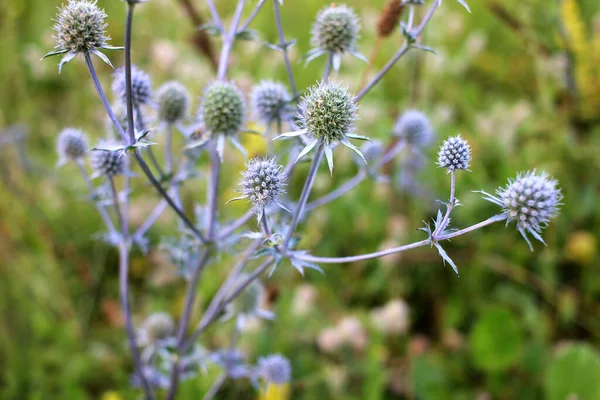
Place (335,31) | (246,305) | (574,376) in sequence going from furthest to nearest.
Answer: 1. (574,376)
2. (246,305)
3. (335,31)

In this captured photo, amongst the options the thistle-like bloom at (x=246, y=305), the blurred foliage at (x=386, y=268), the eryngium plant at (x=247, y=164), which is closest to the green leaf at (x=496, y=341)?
the blurred foliage at (x=386, y=268)

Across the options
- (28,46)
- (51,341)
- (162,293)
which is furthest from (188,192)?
(28,46)

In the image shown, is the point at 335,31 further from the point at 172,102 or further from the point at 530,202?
the point at 530,202

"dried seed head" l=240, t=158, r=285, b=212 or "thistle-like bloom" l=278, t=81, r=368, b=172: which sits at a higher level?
"thistle-like bloom" l=278, t=81, r=368, b=172

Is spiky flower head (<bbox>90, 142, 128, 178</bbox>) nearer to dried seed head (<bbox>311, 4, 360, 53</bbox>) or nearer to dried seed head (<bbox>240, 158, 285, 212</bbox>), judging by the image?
dried seed head (<bbox>240, 158, 285, 212</bbox>)

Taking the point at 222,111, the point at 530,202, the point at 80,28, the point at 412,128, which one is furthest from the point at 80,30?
the point at 412,128

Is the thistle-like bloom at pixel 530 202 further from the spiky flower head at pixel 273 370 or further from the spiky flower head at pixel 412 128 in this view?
the spiky flower head at pixel 273 370

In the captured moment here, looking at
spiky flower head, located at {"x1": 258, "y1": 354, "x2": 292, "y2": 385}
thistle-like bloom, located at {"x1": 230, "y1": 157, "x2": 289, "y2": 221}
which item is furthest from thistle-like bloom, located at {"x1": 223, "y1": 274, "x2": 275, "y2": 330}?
thistle-like bloom, located at {"x1": 230, "y1": 157, "x2": 289, "y2": 221}
